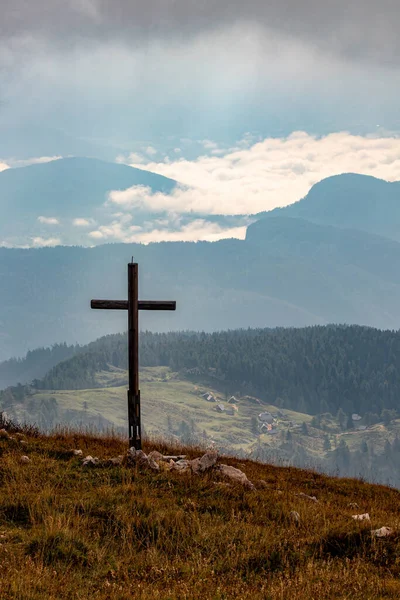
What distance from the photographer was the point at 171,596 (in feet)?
26.2

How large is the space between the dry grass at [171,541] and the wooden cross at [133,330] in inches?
115

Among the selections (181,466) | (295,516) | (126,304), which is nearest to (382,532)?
(295,516)

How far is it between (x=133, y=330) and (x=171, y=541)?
318 inches

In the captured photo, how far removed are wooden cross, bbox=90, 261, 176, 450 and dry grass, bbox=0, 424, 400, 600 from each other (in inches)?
115

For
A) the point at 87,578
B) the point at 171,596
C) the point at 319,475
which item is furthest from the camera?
the point at 319,475

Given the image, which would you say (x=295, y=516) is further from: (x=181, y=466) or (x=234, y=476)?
(x=181, y=466)

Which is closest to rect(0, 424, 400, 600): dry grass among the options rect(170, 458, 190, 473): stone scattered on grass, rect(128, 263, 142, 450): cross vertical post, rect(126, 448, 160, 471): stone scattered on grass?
rect(126, 448, 160, 471): stone scattered on grass

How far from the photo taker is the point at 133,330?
17.4 metres

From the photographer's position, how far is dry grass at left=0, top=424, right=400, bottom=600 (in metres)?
8.29

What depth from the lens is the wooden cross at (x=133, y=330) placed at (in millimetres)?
16797

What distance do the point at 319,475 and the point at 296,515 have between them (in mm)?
9534

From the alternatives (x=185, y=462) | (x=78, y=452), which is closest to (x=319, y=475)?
(x=185, y=462)

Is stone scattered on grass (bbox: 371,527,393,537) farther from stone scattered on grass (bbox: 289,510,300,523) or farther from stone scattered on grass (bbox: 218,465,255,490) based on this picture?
stone scattered on grass (bbox: 218,465,255,490)

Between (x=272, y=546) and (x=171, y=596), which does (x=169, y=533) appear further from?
(x=171, y=596)
